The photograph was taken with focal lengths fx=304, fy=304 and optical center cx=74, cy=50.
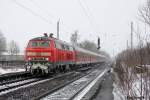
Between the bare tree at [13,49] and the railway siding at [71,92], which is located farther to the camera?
the bare tree at [13,49]

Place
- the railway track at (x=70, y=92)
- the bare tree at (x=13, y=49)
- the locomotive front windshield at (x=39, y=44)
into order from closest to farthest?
the railway track at (x=70, y=92), the locomotive front windshield at (x=39, y=44), the bare tree at (x=13, y=49)

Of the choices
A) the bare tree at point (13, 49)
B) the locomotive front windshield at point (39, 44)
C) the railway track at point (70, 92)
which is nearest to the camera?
the railway track at point (70, 92)

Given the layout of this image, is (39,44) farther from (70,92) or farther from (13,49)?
(13,49)

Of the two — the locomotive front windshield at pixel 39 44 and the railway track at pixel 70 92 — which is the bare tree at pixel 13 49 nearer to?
the locomotive front windshield at pixel 39 44

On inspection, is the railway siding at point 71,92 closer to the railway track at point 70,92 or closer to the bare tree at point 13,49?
the railway track at point 70,92

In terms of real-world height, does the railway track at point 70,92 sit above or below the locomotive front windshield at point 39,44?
below

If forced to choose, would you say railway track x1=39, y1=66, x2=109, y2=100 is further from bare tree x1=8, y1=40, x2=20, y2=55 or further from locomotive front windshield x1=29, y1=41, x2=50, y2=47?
bare tree x1=8, y1=40, x2=20, y2=55

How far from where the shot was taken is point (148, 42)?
8.07 meters

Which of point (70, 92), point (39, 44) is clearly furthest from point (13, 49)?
point (70, 92)

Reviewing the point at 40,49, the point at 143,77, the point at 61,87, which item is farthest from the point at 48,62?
the point at 143,77

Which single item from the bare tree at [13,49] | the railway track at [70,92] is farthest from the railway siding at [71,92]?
the bare tree at [13,49]

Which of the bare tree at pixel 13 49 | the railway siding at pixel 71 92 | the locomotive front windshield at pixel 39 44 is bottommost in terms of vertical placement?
the railway siding at pixel 71 92

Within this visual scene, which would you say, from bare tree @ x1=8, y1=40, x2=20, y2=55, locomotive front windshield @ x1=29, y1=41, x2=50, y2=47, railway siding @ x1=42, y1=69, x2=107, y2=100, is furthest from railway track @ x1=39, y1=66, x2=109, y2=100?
bare tree @ x1=8, y1=40, x2=20, y2=55

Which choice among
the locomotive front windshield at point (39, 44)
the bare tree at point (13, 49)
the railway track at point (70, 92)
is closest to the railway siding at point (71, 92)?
the railway track at point (70, 92)
